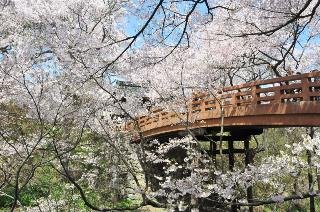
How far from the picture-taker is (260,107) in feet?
36.8

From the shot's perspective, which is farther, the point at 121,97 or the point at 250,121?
the point at 121,97

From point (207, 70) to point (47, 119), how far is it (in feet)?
18.2

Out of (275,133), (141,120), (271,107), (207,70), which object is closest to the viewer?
(271,107)

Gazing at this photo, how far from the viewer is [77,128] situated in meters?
13.6

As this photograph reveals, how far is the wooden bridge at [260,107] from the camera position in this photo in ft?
31.4

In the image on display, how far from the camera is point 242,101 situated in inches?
476

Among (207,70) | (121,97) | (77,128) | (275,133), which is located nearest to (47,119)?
(77,128)

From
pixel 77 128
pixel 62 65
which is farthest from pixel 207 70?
pixel 62 65

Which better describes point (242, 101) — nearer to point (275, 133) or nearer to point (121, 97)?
point (121, 97)

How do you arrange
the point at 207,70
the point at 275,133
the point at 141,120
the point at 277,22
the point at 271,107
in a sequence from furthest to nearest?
1. the point at 275,133
2. the point at 141,120
3. the point at 207,70
4. the point at 277,22
5. the point at 271,107

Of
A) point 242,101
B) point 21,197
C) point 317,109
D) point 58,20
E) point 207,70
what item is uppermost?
point 58,20

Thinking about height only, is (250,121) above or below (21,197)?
above

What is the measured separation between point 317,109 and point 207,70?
20.8 feet

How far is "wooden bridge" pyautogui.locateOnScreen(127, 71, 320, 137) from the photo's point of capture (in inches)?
377
